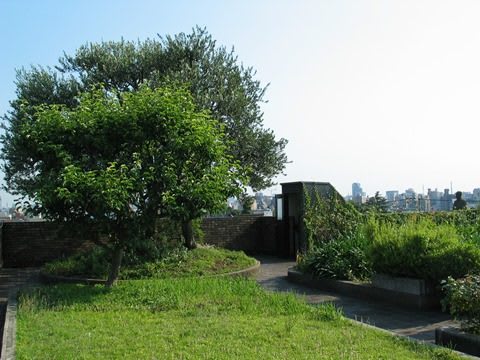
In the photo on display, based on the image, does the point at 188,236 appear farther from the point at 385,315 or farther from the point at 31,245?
the point at 385,315

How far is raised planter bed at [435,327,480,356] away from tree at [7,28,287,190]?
1139cm

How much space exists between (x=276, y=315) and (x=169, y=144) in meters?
4.09

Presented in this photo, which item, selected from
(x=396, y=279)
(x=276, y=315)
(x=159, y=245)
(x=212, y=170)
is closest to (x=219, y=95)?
(x=159, y=245)

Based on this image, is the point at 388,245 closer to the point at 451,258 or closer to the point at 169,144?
the point at 451,258

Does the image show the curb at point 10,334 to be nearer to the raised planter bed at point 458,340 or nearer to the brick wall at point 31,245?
the raised planter bed at point 458,340

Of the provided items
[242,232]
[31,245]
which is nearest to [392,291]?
[242,232]

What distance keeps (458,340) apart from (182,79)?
12585mm

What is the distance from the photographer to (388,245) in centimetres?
975

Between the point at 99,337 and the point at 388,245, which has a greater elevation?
the point at 388,245

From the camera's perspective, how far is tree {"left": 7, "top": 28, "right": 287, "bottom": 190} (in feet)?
57.0

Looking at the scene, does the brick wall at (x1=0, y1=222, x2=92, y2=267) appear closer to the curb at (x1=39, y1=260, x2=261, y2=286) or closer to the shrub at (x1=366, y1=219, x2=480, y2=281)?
the curb at (x1=39, y1=260, x2=261, y2=286)

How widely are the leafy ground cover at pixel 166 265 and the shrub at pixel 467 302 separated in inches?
274

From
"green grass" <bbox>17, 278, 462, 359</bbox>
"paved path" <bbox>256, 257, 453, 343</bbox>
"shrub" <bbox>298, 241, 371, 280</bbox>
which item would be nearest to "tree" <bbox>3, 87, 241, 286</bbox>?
"green grass" <bbox>17, 278, 462, 359</bbox>

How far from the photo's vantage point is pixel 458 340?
6043mm
